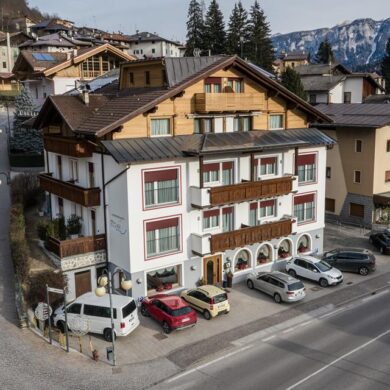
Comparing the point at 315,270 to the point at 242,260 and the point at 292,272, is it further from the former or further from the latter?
the point at 242,260

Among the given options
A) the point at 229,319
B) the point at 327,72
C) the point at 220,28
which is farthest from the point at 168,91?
the point at 220,28

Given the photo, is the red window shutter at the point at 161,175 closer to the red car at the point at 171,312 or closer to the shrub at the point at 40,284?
the red car at the point at 171,312

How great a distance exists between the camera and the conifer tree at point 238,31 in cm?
9769

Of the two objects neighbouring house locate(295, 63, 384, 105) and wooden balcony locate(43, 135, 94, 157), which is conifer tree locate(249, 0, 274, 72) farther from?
wooden balcony locate(43, 135, 94, 157)

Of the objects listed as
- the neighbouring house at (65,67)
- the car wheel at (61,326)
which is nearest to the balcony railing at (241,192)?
the car wheel at (61,326)

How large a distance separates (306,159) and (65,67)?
100 ft

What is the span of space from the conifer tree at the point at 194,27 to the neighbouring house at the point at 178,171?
71.6m

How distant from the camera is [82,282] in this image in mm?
31484

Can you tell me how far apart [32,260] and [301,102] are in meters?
20.7

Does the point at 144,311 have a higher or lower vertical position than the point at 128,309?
lower

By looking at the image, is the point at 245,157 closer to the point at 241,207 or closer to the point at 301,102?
the point at 241,207

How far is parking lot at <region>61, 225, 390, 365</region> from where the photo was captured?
977 inches

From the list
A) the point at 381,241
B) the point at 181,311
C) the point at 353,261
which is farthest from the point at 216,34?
the point at 181,311

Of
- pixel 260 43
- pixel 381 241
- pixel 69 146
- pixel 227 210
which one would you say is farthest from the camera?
pixel 260 43
